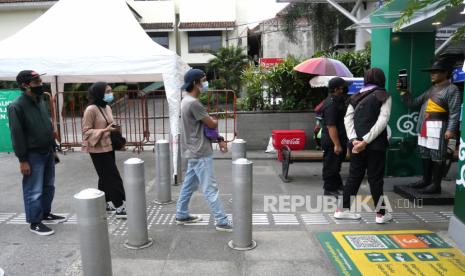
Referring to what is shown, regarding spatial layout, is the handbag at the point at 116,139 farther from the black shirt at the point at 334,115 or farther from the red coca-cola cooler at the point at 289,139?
the red coca-cola cooler at the point at 289,139

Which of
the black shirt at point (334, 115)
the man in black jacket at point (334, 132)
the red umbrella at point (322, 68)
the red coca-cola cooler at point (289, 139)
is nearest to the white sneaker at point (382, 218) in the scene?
the man in black jacket at point (334, 132)

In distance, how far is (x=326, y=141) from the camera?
568 cm

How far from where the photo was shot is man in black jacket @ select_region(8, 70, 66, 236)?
13.9 feet

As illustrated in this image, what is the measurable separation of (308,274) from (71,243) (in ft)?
8.59

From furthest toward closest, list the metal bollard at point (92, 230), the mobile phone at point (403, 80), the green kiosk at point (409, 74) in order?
the green kiosk at point (409, 74), the mobile phone at point (403, 80), the metal bollard at point (92, 230)

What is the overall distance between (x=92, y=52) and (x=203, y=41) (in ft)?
79.7

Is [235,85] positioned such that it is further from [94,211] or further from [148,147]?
[94,211]

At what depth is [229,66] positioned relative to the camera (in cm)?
2659

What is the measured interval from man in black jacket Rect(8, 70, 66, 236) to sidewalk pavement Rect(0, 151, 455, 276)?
0.34 metres

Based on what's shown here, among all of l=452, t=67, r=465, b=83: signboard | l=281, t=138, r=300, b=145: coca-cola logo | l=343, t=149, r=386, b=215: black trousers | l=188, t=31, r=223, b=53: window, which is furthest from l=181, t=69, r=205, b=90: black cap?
l=188, t=31, r=223, b=53: window

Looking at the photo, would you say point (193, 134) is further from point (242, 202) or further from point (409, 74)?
point (409, 74)

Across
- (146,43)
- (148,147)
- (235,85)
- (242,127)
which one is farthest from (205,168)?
(235,85)

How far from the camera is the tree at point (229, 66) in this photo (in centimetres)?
2622

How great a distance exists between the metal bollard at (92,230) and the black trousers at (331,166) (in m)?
3.74
